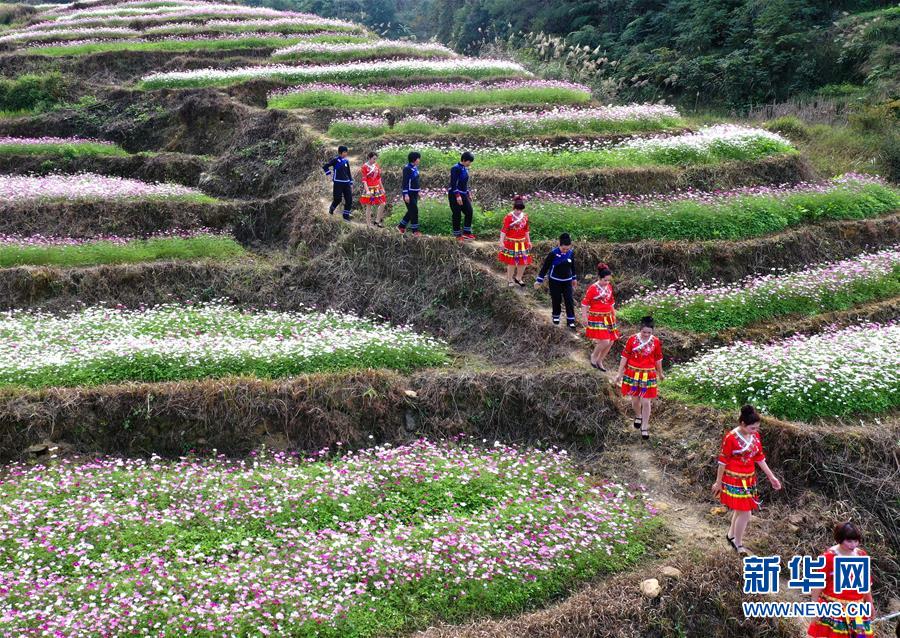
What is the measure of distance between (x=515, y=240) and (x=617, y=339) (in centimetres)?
343

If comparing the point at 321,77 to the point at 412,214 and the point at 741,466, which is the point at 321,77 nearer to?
the point at 412,214

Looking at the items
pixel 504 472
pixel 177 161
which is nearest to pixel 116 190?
pixel 177 161

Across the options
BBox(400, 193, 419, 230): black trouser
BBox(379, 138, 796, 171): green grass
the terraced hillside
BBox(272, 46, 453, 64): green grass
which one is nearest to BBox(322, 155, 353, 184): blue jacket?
the terraced hillside

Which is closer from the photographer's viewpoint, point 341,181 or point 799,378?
point 799,378

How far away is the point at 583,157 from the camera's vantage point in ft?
84.3

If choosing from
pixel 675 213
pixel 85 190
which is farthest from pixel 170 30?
pixel 675 213

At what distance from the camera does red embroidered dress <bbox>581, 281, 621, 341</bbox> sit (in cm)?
1598

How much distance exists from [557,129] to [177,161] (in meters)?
14.1

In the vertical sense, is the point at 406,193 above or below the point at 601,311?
above

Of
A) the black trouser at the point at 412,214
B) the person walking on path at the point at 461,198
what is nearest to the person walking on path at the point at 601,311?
the person walking on path at the point at 461,198

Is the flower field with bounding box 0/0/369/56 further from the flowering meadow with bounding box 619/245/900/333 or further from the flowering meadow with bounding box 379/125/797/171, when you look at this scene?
the flowering meadow with bounding box 619/245/900/333

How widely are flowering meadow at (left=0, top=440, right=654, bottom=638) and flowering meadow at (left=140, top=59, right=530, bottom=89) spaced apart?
25190 millimetres

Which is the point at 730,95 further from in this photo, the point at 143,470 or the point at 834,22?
the point at 143,470

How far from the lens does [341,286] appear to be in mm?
21125
